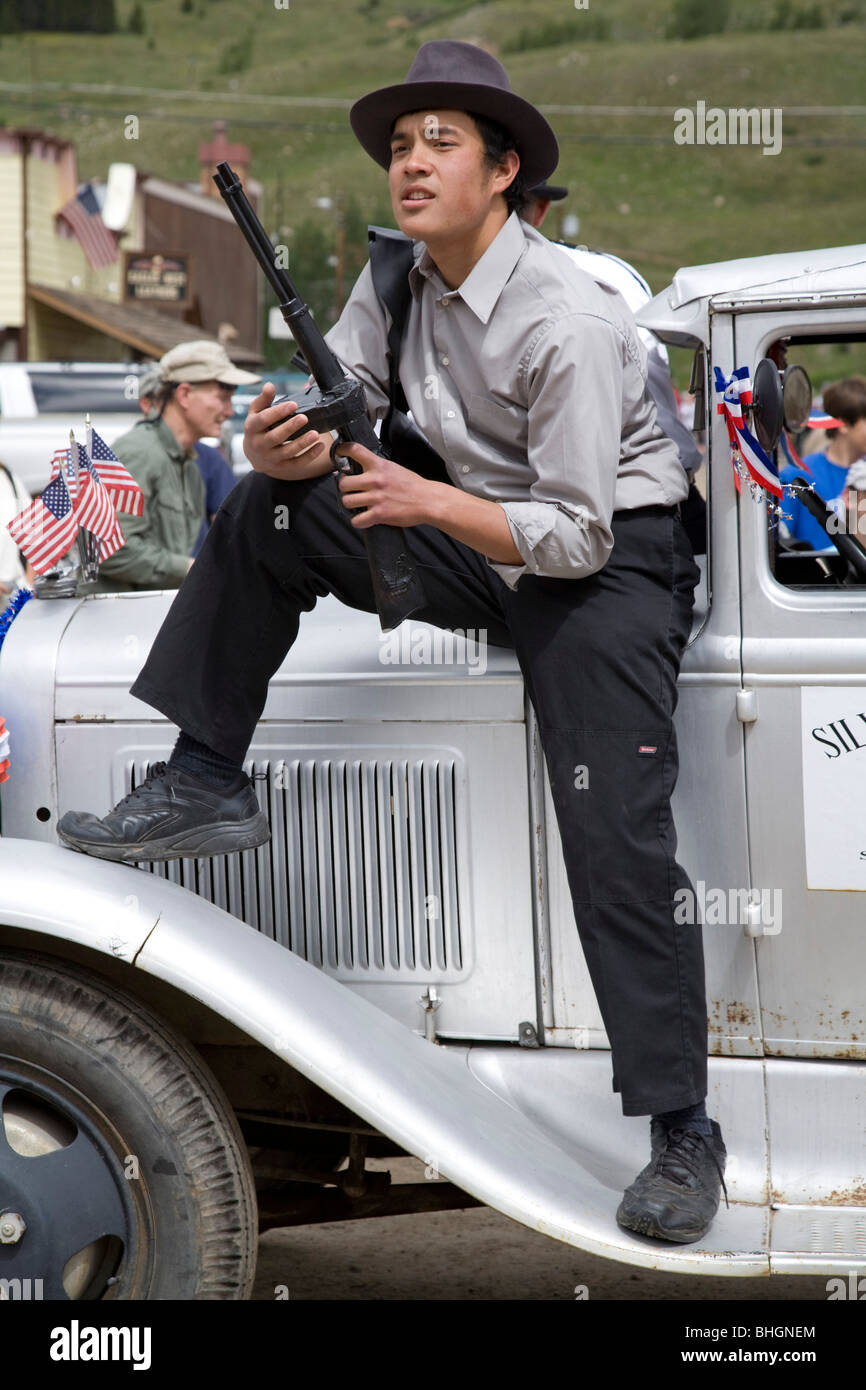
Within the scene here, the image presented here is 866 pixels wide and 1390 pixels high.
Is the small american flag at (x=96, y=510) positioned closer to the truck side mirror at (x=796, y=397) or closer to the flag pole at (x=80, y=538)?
the flag pole at (x=80, y=538)

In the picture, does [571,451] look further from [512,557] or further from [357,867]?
[357,867]

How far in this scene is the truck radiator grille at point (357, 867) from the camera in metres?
2.94

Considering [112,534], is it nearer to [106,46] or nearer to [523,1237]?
[523,1237]

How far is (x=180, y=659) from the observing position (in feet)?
9.18

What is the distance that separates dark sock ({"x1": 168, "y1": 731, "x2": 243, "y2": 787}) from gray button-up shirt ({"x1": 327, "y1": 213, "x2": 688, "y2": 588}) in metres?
0.69

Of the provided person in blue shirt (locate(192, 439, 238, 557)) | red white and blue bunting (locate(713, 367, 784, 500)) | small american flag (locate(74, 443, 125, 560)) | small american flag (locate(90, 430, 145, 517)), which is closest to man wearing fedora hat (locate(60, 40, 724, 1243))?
red white and blue bunting (locate(713, 367, 784, 500))

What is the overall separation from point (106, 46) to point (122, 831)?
118083 mm

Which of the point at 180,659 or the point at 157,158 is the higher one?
the point at 157,158

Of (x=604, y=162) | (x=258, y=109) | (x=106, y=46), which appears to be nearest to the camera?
(x=604, y=162)

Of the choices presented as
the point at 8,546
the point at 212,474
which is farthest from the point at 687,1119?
the point at 212,474

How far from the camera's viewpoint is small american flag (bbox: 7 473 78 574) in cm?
326

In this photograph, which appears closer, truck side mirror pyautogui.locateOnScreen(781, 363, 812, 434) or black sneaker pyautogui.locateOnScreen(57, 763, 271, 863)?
black sneaker pyautogui.locateOnScreen(57, 763, 271, 863)

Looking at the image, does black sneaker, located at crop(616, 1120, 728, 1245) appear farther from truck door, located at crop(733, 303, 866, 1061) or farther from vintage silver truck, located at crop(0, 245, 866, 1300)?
truck door, located at crop(733, 303, 866, 1061)
